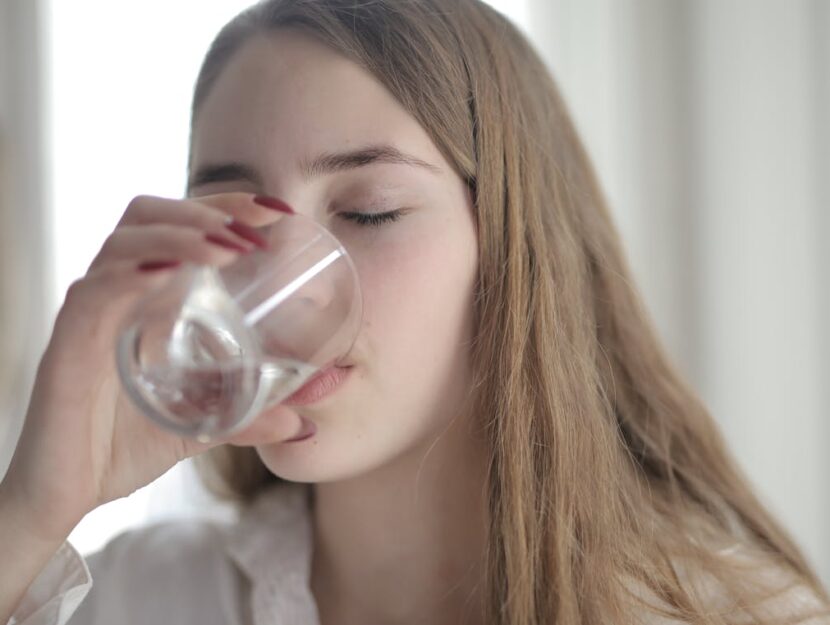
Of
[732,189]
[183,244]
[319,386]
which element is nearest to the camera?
[183,244]

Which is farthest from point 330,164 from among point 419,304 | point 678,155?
point 678,155

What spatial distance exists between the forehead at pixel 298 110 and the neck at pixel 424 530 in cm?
35

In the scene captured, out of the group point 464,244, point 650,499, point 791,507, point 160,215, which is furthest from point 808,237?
point 160,215

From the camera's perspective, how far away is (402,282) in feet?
2.81

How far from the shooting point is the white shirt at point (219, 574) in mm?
1029

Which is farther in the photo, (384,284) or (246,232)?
(384,284)

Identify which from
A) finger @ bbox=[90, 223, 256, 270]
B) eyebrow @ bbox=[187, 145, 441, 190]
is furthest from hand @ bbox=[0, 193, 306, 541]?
eyebrow @ bbox=[187, 145, 441, 190]

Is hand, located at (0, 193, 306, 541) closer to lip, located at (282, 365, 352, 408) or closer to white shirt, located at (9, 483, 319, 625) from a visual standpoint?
lip, located at (282, 365, 352, 408)

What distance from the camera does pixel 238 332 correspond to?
0.67 meters

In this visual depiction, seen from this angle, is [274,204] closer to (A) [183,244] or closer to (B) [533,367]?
(A) [183,244]

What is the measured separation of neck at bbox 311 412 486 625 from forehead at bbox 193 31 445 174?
347 mm

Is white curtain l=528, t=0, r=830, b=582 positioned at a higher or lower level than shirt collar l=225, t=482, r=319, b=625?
higher

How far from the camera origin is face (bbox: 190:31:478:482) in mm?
836

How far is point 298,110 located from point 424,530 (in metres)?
0.50
